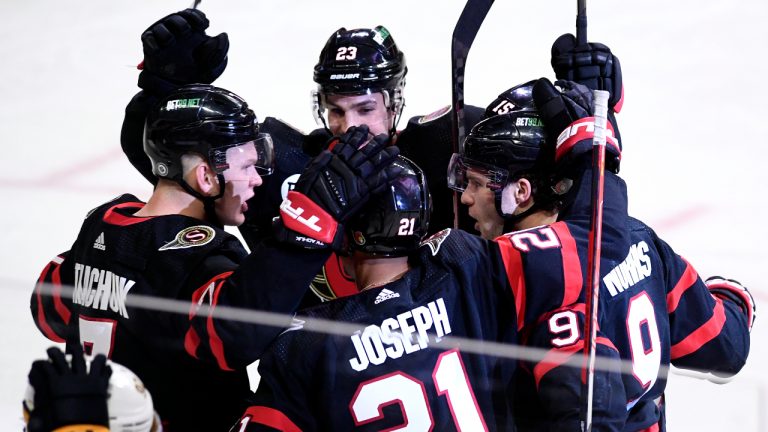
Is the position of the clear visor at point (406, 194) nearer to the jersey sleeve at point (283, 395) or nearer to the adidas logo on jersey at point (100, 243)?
the jersey sleeve at point (283, 395)

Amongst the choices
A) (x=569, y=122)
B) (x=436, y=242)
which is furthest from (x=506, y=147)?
(x=436, y=242)

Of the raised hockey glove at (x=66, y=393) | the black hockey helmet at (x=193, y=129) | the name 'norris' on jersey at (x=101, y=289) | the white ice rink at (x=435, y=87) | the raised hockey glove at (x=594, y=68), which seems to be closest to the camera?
the raised hockey glove at (x=66, y=393)

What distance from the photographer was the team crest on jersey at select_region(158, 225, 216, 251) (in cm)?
274

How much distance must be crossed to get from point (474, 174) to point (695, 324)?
27.3 inches

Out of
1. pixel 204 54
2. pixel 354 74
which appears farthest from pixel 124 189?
pixel 354 74

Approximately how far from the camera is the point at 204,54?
364 cm

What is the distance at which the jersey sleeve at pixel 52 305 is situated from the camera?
2424 mm

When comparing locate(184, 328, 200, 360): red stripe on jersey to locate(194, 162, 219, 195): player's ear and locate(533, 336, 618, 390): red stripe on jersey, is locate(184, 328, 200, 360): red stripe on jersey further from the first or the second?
locate(533, 336, 618, 390): red stripe on jersey

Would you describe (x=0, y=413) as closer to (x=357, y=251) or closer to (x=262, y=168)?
(x=357, y=251)

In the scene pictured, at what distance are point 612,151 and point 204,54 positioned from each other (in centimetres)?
147

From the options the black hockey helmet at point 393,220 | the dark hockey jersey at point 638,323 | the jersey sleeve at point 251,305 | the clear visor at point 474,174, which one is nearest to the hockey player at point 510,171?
the clear visor at point 474,174

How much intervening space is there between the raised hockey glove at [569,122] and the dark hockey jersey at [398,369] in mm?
440

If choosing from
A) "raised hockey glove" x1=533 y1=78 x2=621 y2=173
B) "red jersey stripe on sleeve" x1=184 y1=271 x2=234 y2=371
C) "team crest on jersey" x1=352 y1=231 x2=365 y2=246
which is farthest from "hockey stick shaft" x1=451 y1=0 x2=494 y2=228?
"red jersey stripe on sleeve" x1=184 y1=271 x2=234 y2=371

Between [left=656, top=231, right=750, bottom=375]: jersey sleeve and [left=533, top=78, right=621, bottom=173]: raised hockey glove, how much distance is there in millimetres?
298
